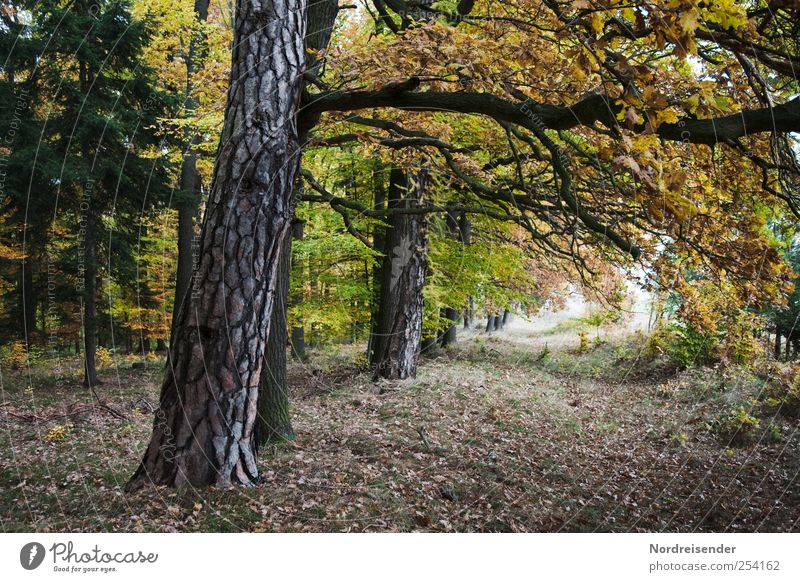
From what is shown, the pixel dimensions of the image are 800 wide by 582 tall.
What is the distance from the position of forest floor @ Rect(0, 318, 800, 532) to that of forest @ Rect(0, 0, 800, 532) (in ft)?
0.14

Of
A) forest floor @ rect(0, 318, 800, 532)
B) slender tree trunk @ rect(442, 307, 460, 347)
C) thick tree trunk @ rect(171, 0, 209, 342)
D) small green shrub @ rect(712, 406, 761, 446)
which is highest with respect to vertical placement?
thick tree trunk @ rect(171, 0, 209, 342)

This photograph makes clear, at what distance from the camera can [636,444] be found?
748cm

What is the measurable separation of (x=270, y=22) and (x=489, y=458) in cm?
530

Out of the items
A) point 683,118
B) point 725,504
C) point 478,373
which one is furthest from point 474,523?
point 478,373

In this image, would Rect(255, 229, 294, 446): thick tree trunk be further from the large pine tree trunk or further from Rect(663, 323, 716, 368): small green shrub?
Rect(663, 323, 716, 368): small green shrub

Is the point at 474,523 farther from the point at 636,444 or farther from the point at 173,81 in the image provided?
the point at 173,81

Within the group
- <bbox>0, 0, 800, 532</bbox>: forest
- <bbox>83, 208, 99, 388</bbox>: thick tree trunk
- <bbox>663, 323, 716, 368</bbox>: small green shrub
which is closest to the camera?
<bbox>0, 0, 800, 532</bbox>: forest

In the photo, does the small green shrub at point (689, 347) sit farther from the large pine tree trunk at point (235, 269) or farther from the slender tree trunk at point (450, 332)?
the large pine tree trunk at point (235, 269)

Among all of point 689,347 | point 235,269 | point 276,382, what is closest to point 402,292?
point 276,382

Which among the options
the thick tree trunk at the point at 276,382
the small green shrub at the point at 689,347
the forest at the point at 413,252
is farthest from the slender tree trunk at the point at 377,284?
the small green shrub at the point at 689,347

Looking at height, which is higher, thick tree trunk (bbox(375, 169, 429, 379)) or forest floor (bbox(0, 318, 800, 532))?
thick tree trunk (bbox(375, 169, 429, 379))

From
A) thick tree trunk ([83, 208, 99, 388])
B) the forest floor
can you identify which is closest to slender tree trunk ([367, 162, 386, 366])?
the forest floor

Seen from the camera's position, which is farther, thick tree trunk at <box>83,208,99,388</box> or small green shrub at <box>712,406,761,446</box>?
thick tree trunk at <box>83,208,99,388</box>

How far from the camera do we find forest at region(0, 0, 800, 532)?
4145mm
